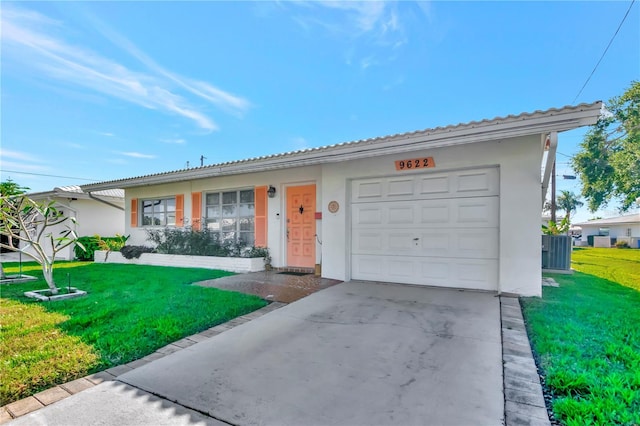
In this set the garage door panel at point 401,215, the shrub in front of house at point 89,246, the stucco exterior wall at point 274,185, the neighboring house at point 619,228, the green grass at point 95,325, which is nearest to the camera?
the green grass at point 95,325

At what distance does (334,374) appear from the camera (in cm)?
264

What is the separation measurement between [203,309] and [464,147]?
17.6 feet

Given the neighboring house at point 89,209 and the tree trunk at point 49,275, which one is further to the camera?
the neighboring house at point 89,209

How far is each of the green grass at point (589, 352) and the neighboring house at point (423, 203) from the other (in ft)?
3.09

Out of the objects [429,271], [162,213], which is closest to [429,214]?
[429,271]

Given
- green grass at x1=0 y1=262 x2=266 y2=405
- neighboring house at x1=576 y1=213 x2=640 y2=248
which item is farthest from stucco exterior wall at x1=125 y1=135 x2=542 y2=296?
neighboring house at x1=576 y1=213 x2=640 y2=248

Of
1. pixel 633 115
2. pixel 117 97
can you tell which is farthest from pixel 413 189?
pixel 633 115

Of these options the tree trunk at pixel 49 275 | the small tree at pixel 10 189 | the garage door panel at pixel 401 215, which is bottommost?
the tree trunk at pixel 49 275

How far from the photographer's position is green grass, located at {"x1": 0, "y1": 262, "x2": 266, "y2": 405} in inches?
109

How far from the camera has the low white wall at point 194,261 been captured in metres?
8.49

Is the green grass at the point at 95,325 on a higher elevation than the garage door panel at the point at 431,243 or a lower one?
lower

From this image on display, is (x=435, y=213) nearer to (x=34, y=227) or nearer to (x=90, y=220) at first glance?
(x=34, y=227)

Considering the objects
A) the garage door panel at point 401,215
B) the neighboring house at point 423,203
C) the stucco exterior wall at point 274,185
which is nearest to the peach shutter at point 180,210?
the stucco exterior wall at point 274,185

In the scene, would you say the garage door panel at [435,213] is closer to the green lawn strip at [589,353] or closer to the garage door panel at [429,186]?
the garage door panel at [429,186]
